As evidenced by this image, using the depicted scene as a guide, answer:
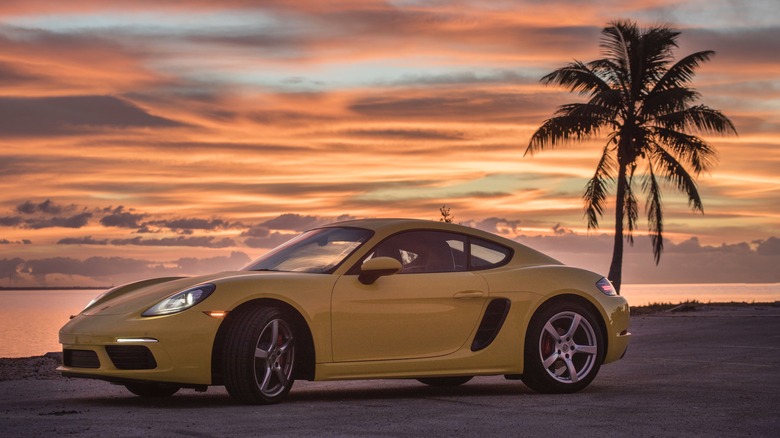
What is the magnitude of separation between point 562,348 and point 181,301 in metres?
3.47

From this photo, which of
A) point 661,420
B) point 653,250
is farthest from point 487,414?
point 653,250

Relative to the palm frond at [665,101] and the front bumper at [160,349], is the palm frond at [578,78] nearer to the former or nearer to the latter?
the palm frond at [665,101]

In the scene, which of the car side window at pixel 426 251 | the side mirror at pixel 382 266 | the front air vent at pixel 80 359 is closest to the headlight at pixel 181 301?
A: the front air vent at pixel 80 359

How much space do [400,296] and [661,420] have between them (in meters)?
→ 2.47

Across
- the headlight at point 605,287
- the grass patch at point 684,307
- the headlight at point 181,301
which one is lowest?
the grass patch at point 684,307

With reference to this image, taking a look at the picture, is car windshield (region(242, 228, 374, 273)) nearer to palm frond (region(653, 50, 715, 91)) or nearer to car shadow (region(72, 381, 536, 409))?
car shadow (region(72, 381, 536, 409))

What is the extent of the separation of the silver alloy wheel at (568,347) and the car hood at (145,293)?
8.05 feet

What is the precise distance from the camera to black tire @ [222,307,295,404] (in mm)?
8320

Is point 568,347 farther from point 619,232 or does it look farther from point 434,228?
point 619,232

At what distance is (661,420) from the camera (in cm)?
763

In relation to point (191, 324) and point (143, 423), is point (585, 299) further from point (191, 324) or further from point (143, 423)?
point (143, 423)

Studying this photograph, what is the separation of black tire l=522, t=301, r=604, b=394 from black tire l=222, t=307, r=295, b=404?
226 cm

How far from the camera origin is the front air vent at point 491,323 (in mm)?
9508

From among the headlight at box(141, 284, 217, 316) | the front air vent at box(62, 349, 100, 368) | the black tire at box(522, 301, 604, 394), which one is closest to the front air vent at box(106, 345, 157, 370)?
the front air vent at box(62, 349, 100, 368)
